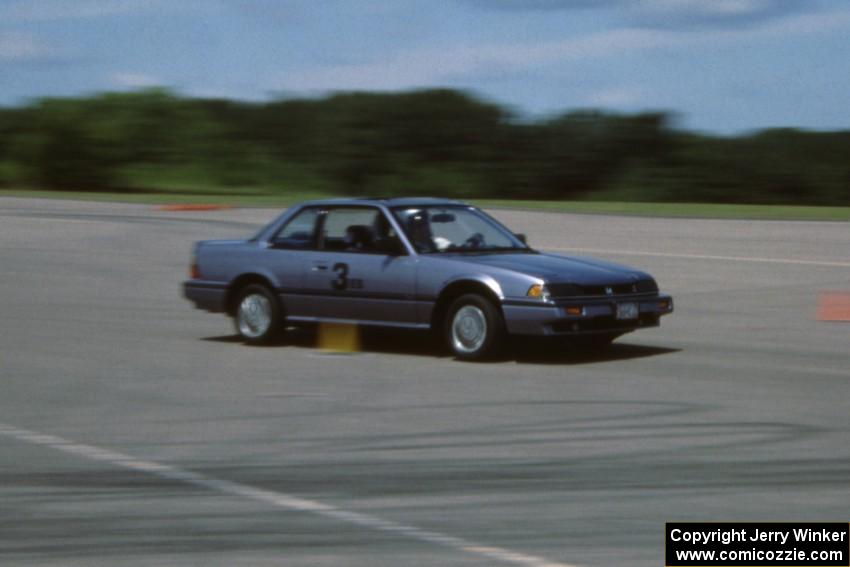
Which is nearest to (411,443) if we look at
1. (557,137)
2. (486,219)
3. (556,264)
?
(556,264)

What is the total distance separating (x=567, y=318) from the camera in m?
12.1

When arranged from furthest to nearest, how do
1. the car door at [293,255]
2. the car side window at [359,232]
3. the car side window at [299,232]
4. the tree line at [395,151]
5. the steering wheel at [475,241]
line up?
the tree line at [395,151]
the car side window at [299,232]
the car door at [293,255]
the steering wheel at [475,241]
the car side window at [359,232]

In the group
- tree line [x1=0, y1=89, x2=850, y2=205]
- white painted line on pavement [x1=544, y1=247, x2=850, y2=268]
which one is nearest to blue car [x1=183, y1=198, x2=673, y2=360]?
white painted line on pavement [x1=544, y1=247, x2=850, y2=268]

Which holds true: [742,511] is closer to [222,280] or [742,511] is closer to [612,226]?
[222,280]

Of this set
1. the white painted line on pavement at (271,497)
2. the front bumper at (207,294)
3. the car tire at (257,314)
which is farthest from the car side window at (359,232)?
the white painted line on pavement at (271,497)

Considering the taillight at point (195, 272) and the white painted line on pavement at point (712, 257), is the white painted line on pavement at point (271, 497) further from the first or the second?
the white painted line on pavement at point (712, 257)

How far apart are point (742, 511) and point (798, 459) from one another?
4.72 feet

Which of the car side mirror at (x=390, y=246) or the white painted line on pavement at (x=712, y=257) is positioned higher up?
the car side mirror at (x=390, y=246)

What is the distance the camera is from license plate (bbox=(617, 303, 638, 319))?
41.1 ft

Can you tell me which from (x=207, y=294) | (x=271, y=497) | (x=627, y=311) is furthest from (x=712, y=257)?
(x=271, y=497)

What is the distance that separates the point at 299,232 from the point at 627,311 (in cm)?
322

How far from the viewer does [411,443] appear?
8664 millimetres

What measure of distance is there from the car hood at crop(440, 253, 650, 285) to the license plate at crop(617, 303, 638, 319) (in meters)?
0.21

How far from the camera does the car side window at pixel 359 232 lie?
1320cm
